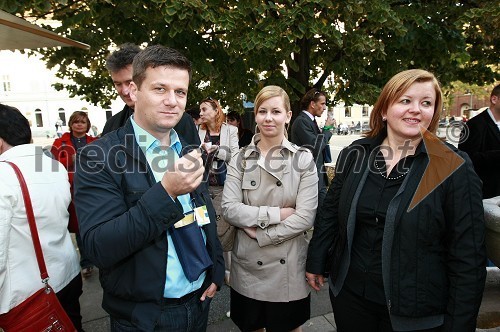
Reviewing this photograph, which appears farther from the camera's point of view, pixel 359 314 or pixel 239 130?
pixel 239 130

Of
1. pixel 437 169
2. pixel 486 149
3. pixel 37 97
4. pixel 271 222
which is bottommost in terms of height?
pixel 271 222

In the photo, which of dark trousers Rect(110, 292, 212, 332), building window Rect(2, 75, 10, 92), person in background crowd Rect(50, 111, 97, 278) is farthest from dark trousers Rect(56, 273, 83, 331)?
building window Rect(2, 75, 10, 92)

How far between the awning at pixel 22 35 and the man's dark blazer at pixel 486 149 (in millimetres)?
4590

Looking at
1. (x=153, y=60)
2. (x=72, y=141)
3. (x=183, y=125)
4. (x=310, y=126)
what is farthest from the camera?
(x=72, y=141)

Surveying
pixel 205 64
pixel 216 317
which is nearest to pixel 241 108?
pixel 205 64

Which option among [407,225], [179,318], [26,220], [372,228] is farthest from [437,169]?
[26,220]

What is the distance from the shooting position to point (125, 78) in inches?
97.3

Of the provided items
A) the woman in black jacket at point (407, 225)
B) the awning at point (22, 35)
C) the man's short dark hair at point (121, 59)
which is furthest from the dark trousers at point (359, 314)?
the awning at point (22, 35)

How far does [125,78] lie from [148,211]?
4.81 ft

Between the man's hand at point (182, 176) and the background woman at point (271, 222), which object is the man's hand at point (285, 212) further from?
the man's hand at point (182, 176)

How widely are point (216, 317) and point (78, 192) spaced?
227cm

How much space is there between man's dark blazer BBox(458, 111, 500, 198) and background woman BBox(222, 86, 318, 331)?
2.28 metres

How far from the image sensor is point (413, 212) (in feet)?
5.62

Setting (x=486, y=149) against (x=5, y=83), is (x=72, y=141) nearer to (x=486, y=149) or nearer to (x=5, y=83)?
(x=486, y=149)
